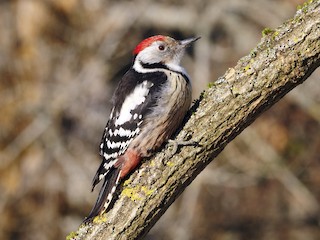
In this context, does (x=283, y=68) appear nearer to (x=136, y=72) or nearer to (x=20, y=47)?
(x=136, y=72)

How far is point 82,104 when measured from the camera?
8.70 m

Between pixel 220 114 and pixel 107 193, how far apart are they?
79cm

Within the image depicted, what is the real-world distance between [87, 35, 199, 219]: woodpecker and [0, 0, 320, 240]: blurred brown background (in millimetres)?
3897

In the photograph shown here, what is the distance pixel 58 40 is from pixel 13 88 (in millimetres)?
842

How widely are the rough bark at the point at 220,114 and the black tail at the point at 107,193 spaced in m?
0.06

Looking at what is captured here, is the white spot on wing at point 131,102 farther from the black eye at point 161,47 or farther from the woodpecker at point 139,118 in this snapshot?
the black eye at point 161,47

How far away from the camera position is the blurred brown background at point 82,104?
825 centimetres

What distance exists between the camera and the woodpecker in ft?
12.9

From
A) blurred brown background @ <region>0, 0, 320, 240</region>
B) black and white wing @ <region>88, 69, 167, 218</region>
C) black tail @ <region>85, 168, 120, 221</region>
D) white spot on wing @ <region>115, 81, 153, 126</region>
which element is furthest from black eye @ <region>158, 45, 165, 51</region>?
blurred brown background @ <region>0, 0, 320, 240</region>

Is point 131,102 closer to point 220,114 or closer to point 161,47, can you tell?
point 161,47

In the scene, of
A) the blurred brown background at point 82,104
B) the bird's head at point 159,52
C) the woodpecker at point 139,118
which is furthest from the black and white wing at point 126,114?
the blurred brown background at point 82,104

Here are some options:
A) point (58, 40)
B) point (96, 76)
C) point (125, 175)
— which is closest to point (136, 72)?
point (125, 175)

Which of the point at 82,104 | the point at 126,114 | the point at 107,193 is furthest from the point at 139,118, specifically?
the point at 82,104

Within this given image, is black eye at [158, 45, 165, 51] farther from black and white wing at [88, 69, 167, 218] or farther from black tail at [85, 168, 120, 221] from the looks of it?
black tail at [85, 168, 120, 221]
